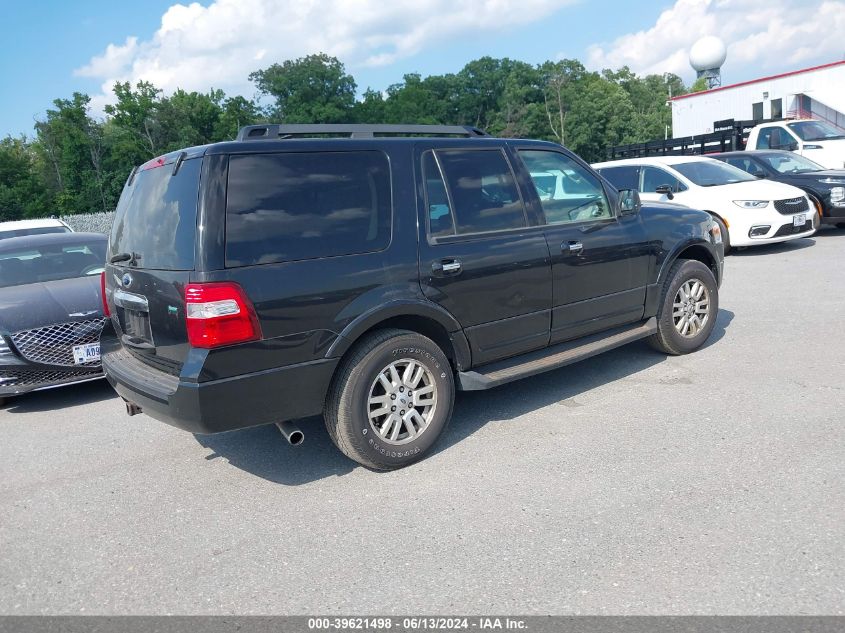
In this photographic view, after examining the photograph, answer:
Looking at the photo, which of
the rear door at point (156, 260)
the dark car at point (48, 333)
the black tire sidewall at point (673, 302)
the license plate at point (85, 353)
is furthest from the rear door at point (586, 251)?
the license plate at point (85, 353)

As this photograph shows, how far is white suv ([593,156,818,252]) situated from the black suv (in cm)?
615

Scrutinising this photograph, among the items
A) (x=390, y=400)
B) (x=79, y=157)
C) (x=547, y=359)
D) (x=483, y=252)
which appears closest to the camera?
(x=390, y=400)

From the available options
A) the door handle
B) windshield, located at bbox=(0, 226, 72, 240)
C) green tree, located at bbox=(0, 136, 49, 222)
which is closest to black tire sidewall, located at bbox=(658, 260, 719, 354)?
the door handle

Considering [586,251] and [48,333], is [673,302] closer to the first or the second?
[586,251]

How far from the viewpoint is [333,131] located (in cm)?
442

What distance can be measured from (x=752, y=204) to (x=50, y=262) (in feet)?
32.8

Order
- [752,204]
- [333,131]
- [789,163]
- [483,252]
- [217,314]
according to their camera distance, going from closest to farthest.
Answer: [217,314]
[333,131]
[483,252]
[752,204]
[789,163]

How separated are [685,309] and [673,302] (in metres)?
0.22

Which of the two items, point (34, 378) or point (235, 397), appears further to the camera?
point (34, 378)

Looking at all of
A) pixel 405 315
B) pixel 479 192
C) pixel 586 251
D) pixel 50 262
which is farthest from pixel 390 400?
pixel 50 262

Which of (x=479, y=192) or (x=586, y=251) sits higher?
(x=479, y=192)

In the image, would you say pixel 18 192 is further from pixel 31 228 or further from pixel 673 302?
pixel 673 302

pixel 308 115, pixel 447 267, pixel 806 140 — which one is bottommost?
Result: pixel 447 267

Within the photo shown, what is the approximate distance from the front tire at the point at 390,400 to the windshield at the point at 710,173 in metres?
9.05
